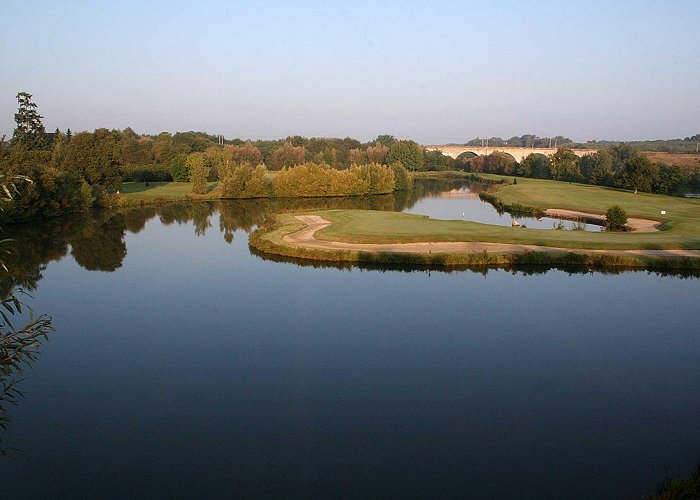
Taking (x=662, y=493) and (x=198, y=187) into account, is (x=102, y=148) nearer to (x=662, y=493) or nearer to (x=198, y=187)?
(x=198, y=187)

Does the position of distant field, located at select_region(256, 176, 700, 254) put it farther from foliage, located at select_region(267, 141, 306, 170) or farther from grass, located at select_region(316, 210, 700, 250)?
foliage, located at select_region(267, 141, 306, 170)

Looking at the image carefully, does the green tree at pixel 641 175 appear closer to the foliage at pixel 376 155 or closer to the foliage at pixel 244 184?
the foliage at pixel 244 184

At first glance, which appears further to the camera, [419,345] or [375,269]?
[375,269]

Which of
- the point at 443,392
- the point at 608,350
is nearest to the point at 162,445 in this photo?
the point at 443,392

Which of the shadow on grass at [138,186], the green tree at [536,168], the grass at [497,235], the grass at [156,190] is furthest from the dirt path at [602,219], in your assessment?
the green tree at [536,168]

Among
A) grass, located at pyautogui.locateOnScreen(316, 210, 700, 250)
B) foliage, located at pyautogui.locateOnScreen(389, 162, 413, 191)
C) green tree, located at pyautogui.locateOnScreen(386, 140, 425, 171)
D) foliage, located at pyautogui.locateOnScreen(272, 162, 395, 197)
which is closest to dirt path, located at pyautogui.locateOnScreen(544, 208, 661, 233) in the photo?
grass, located at pyautogui.locateOnScreen(316, 210, 700, 250)

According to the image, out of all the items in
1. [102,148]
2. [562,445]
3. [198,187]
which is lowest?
[562,445]

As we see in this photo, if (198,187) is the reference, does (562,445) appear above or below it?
below

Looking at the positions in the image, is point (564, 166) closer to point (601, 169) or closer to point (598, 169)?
point (598, 169)
